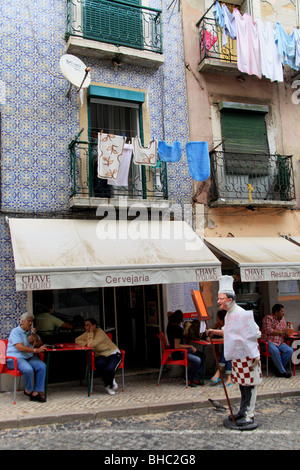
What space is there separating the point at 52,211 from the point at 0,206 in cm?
97

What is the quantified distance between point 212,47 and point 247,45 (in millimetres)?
874

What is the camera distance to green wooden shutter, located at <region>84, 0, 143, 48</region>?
917 centimetres

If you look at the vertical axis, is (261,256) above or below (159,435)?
above

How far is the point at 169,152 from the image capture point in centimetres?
879

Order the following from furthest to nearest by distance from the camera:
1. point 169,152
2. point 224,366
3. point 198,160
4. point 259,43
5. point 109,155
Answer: point 259,43
point 198,160
point 169,152
point 109,155
point 224,366

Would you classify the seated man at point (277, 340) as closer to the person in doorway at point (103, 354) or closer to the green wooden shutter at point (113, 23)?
the person in doorway at point (103, 354)

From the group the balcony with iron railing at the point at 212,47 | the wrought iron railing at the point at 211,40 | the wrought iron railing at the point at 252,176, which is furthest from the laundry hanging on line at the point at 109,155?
the wrought iron railing at the point at 211,40

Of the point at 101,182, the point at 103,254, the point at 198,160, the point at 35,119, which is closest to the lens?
the point at 103,254

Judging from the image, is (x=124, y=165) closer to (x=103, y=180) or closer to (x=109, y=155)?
(x=109, y=155)

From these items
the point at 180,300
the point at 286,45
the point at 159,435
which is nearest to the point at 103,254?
the point at 180,300

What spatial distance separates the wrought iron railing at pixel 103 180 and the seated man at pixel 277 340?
3.36 m

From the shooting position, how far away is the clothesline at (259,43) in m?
9.73
